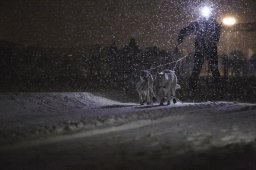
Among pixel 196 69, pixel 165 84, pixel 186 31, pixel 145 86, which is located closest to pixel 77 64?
pixel 196 69

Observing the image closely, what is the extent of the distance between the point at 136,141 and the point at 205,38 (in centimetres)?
2035

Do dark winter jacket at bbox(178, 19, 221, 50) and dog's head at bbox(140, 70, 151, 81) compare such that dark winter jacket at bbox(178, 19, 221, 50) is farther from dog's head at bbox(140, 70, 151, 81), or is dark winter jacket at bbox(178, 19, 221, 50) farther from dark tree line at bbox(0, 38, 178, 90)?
dog's head at bbox(140, 70, 151, 81)

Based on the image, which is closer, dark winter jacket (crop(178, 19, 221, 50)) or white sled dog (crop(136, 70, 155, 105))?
white sled dog (crop(136, 70, 155, 105))

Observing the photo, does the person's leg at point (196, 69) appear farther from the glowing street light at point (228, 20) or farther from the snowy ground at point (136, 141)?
the snowy ground at point (136, 141)

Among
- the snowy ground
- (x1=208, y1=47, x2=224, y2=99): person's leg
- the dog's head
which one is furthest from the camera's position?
(x1=208, y1=47, x2=224, y2=99): person's leg

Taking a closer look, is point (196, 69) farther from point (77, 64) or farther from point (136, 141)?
point (136, 141)

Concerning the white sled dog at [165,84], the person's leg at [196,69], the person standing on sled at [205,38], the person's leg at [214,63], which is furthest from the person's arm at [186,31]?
the white sled dog at [165,84]

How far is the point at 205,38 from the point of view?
3059cm

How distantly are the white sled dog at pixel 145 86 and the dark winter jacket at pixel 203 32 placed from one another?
7.26m

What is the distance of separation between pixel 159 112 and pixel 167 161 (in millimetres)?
9380

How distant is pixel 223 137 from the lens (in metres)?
11.8

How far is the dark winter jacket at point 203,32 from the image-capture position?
30.2m

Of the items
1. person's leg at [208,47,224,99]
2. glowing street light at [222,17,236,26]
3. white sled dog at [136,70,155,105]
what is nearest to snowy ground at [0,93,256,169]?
white sled dog at [136,70,155,105]

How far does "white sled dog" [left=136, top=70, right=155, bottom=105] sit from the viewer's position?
24.2 meters
